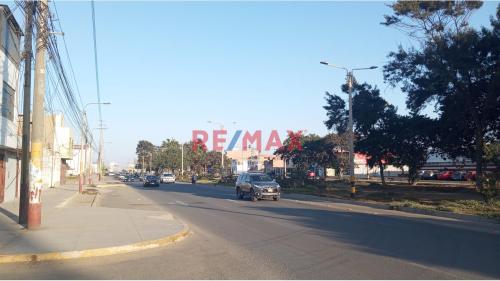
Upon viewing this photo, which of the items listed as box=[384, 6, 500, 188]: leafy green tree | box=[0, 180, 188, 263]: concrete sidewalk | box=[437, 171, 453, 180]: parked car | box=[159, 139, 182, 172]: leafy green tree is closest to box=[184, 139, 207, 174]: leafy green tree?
box=[159, 139, 182, 172]: leafy green tree

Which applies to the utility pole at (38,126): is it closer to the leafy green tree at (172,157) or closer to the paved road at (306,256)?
the paved road at (306,256)

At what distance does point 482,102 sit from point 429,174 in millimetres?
42112

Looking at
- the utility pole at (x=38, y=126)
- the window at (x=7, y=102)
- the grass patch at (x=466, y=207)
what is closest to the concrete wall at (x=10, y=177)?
A: the window at (x=7, y=102)

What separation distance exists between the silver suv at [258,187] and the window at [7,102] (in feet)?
45.2

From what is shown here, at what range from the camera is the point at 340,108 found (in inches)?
2099

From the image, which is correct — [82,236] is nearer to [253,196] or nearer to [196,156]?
[253,196]

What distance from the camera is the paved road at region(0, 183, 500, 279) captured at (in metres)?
9.23

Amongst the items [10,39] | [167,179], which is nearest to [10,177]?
[10,39]

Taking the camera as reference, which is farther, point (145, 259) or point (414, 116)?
point (414, 116)

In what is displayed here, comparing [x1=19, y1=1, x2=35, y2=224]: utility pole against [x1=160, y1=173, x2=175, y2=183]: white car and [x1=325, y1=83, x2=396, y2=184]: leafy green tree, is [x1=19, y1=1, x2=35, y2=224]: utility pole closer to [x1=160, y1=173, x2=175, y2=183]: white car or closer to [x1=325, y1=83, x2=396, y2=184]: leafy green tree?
[x1=325, y1=83, x2=396, y2=184]: leafy green tree

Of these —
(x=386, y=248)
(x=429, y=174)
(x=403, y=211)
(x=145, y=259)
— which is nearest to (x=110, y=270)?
(x=145, y=259)

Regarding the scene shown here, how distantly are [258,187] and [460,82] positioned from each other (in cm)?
1402

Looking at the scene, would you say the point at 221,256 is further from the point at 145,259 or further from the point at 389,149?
the point at 389,149

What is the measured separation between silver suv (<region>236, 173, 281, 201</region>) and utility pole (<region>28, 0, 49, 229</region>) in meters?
16.7
